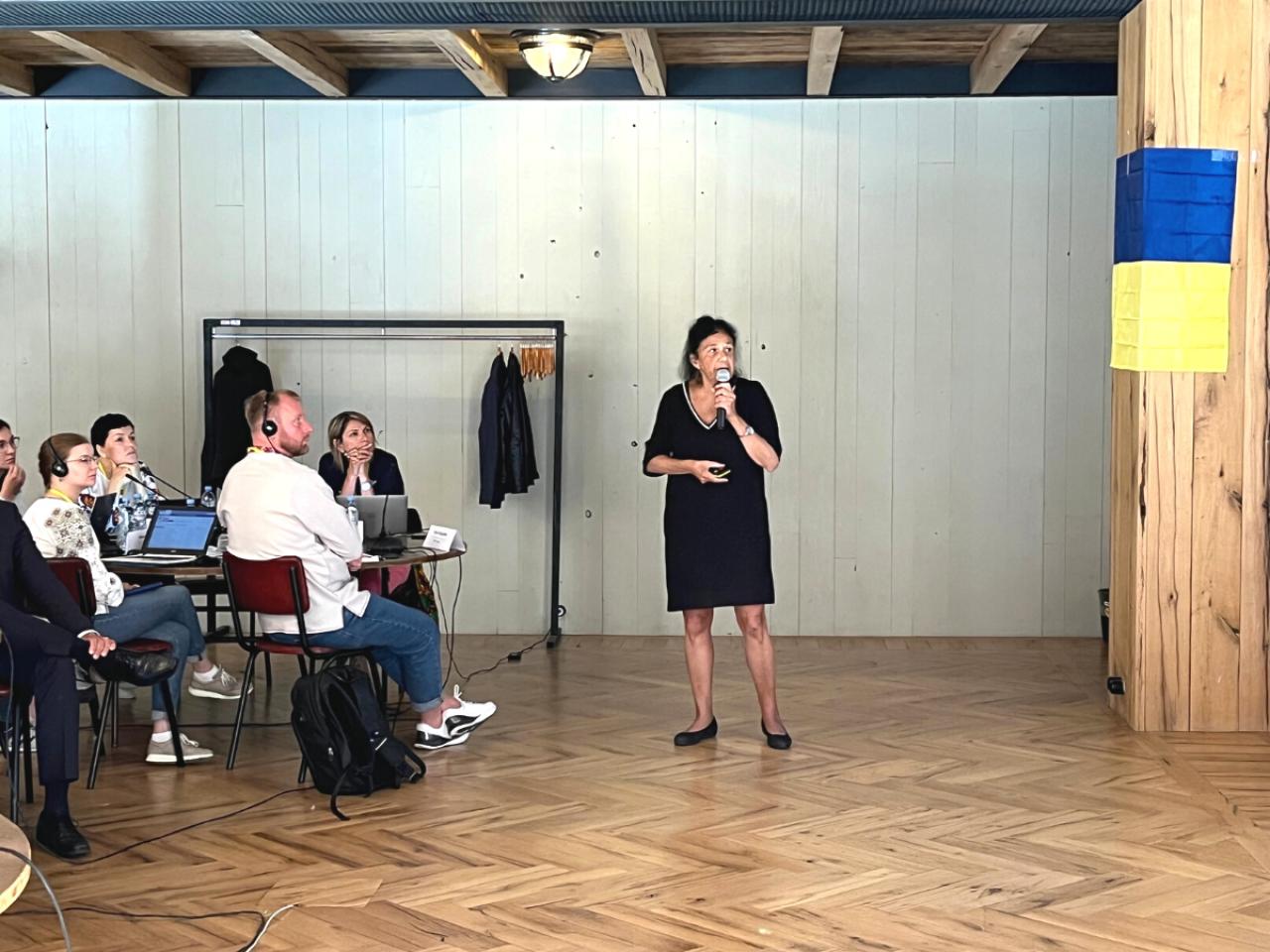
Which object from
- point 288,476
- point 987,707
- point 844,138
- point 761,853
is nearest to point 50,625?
point 288,476

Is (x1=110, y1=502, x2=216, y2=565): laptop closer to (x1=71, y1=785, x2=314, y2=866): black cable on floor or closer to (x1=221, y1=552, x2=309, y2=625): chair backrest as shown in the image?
(x1=221, y1=552, x2=309, y2=625): chair backrest

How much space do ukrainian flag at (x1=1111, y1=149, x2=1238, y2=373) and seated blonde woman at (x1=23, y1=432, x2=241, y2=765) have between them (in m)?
3.62

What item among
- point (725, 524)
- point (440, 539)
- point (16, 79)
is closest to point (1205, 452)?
point (725, 524)

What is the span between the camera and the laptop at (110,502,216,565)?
5844mm

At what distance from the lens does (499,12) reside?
5648 millimetres

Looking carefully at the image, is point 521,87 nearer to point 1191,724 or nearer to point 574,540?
point 574,540

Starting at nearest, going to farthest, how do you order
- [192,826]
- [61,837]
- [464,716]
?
[61,837]
[192,826]
[464,716]

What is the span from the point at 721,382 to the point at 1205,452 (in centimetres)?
187

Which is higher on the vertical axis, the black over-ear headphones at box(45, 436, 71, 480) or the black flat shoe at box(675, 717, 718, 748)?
the black over-ear headphones at box(45, 436, 71, 480)

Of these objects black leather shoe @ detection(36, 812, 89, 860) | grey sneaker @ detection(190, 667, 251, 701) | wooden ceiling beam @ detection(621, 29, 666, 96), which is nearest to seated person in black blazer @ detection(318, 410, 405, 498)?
grey sneaker @ detection(190, 667, 251, 701)

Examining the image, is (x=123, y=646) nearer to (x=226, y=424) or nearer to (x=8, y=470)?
(x=8, y=470)

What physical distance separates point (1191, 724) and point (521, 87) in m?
4.54

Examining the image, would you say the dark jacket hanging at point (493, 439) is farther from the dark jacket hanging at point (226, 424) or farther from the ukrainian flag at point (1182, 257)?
the ukrainian flag at point (1182, 257)

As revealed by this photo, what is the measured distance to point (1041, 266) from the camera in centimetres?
801
